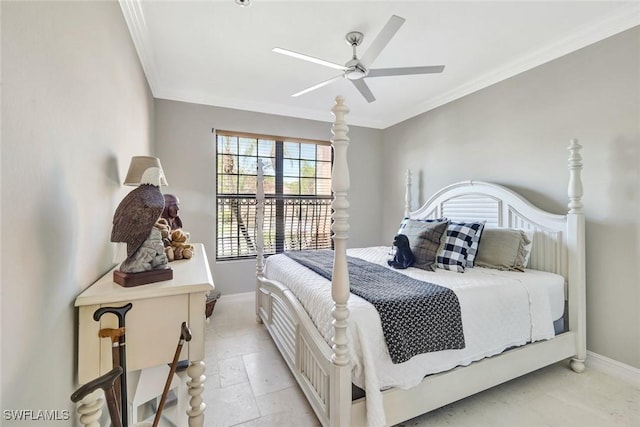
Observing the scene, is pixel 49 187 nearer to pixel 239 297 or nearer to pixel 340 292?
pixel 340 292

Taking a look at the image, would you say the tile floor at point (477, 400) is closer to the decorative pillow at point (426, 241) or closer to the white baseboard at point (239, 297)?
the decorative pillow at point (426, 241)

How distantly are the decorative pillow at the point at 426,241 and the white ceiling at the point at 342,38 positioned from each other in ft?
5.19

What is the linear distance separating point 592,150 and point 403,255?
170 centimetres

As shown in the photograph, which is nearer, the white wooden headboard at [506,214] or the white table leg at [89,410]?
the white table leg at [89,410]

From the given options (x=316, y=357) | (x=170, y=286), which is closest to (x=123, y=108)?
(x=170, y=286)

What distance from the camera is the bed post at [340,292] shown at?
4.35 feet

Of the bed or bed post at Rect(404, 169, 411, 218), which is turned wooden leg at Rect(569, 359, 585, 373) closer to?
the bed

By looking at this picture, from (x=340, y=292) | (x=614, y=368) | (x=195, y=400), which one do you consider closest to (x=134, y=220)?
(x=195, y=400)

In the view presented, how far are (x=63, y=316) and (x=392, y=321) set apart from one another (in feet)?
4.50

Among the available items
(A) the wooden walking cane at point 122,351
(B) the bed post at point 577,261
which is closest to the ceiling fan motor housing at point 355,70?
(B) the bed post at point 577,261

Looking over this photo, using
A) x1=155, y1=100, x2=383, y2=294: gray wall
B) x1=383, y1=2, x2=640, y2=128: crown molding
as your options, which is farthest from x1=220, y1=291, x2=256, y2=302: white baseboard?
x1=383, y1=2, x2=640, y2=128: crown molding

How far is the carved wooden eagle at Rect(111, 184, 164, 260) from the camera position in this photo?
1.08 m

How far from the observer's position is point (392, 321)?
1.47 meters

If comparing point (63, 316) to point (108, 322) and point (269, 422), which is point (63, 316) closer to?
point (108, 322)
